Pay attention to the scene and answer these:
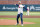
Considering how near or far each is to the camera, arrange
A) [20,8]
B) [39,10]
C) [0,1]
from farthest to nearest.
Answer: [0,1] → [39,10] → [20,8]

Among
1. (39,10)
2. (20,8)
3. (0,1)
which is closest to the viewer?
(20,8)

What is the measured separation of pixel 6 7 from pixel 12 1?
5.52 metres

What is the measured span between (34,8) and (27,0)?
230 inches

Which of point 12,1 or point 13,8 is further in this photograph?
point 12,1

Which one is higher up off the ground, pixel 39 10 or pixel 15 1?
pixel 15 1

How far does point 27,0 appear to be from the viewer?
122 feet

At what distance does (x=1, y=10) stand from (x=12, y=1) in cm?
609

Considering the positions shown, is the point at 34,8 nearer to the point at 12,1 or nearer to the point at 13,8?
the point at 13,8

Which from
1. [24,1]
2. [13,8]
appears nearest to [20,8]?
[13,8]

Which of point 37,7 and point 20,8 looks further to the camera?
point 37,7

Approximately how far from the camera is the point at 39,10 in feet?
105

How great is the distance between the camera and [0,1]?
36875 millimetres

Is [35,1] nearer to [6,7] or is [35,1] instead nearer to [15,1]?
[15,1]

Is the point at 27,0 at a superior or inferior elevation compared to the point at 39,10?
superior
